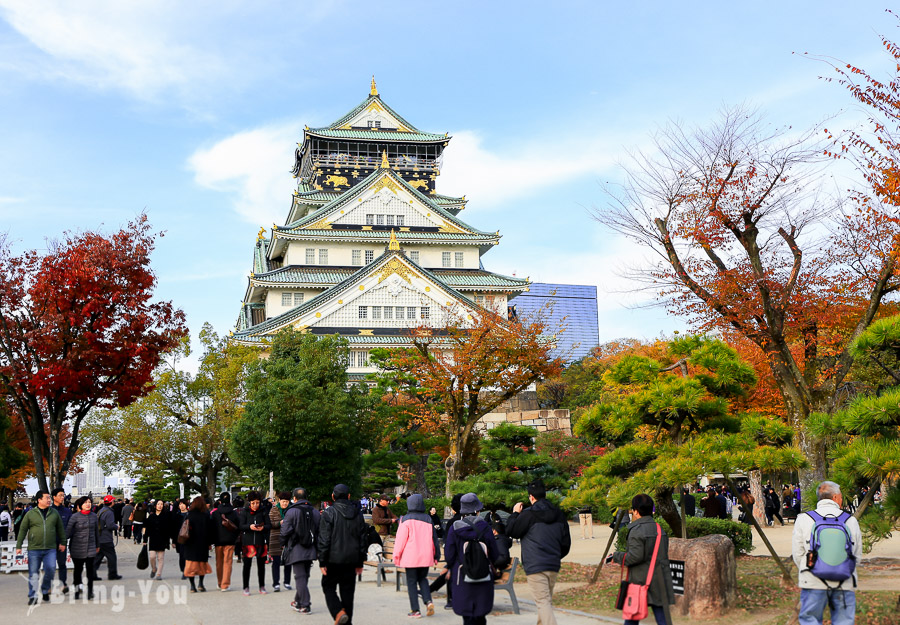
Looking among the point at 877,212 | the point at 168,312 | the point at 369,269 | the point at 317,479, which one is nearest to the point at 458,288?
the point at 369,269

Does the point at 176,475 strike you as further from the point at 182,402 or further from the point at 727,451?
the point at 727,451

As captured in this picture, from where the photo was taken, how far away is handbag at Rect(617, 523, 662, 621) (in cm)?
796

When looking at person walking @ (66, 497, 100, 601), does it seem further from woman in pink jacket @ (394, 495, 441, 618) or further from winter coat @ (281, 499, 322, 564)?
woman in pink jacket @ (394, 495, 441, 618)

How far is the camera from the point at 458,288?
2175 inches

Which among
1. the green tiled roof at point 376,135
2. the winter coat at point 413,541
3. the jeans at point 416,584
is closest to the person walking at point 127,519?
the jeans at point 416,584

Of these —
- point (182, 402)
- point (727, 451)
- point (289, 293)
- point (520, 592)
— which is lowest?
point (520, 592)

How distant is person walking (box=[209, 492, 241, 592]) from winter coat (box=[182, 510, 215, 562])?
0.14 meters

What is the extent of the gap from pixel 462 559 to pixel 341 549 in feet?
4.48

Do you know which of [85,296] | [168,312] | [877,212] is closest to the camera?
[877,212]

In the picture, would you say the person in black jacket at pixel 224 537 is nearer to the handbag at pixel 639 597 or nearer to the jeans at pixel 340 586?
the jeans at pixel 340 586

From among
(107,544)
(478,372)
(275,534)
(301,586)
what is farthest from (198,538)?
(478,372)

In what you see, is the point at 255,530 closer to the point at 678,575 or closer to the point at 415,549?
the point at 415,549

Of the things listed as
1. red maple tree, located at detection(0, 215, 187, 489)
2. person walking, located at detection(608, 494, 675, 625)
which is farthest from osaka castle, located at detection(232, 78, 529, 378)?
person walking, located at detection(608, 494, 675, 625)

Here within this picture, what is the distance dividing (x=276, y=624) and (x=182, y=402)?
3304 centimetres
